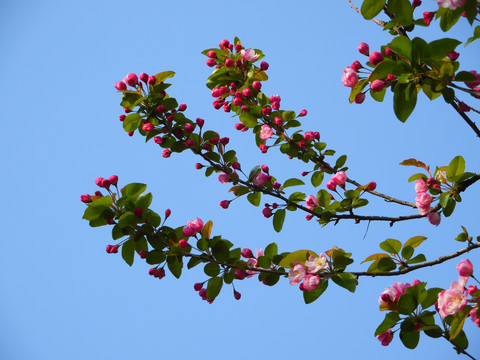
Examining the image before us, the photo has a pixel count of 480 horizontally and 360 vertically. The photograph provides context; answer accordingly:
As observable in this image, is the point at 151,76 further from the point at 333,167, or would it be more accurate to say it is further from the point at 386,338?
the point at 386,338

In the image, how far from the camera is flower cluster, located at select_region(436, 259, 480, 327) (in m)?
1.66

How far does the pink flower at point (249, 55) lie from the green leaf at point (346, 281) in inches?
52.4

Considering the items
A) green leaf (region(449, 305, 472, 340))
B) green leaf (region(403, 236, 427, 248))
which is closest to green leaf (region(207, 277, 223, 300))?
green leaf (region(403, 236, 427, 248))

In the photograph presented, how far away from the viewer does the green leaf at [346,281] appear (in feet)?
6.10

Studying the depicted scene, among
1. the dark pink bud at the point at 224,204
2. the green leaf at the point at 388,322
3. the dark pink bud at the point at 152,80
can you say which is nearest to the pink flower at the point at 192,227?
the dark pink bud at the point at 224,204

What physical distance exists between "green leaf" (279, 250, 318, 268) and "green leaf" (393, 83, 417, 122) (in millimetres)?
663

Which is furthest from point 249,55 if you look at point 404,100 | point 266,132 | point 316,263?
point 316,263

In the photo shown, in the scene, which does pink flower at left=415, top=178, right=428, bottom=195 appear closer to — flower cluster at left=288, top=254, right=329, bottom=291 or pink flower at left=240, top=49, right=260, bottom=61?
flower cluster at left=288, top=254, right=329, bottom=291

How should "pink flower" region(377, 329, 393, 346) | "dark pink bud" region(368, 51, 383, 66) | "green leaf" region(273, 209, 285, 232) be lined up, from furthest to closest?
"green leaf" region(273, 209, 285, 232) < "pink flower" region(377, 329, 393, 346) < "dark pink bud" region(368, 51, 383, 66)

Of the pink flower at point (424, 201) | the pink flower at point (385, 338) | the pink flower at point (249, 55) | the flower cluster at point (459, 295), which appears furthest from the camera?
the pink flower at point (249, 55)

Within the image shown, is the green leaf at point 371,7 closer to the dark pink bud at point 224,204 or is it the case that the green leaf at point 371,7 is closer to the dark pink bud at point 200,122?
the dark pink bud at point 200,122

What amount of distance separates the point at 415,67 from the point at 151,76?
1.29 metres

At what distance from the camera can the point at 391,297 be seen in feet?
6.43

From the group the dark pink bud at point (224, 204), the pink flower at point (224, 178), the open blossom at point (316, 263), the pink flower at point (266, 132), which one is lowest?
the open blossom at point (316, 263)
